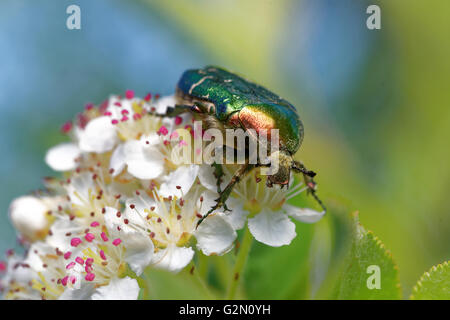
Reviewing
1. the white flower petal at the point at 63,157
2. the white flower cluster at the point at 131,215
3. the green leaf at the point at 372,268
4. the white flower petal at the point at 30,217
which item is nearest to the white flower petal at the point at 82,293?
the white flower cluster at the point at 131,215

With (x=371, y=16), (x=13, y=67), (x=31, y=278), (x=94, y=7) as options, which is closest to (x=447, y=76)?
(x=371, y=16)

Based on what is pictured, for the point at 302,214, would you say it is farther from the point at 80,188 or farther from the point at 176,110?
the point at 80,188

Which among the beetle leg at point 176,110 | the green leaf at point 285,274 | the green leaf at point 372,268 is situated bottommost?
the green leaf at point 285,274

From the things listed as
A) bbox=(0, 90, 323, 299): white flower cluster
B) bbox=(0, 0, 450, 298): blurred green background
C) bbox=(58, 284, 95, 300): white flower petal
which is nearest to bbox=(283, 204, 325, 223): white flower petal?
bbox=(0, 90, 323, 299): white flower cluster

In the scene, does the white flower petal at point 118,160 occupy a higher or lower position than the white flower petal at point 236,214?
higher

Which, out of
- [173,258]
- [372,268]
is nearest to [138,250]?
[173,258]

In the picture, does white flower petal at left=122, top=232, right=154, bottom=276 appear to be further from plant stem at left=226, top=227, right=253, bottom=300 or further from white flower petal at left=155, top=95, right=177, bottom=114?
white flower petal at left=155, top=95, right=177, bottom=114

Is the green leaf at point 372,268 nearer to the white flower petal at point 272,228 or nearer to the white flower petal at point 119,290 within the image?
the white flower petal at point 272,228
